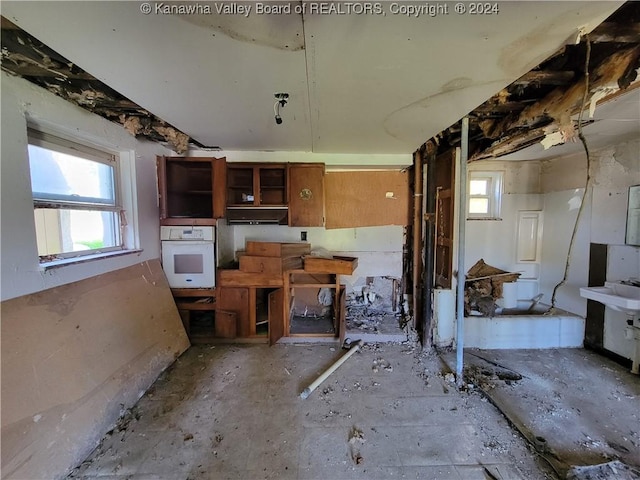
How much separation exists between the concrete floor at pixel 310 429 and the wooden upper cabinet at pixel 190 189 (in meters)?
1.54

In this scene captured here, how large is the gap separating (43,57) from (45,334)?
62.0 inches

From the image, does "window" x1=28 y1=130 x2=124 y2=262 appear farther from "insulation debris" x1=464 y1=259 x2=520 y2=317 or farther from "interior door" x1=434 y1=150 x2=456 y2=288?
"insulation debris" x1=464 y1=259 x2=520 y2=317

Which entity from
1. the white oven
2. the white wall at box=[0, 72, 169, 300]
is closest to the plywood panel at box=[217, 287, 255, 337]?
the white oven

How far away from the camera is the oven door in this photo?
9.62ft

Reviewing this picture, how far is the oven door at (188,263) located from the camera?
115 inches

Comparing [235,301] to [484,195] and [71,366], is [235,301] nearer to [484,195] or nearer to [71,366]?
[71,366]

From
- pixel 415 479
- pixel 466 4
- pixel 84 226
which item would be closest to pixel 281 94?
pixel 466 4

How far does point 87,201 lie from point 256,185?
1549mm

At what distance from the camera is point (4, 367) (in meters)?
1.40

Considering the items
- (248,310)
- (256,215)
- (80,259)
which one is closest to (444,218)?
(256,215)

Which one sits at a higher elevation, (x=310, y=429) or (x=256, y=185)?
(x=256, y=185)

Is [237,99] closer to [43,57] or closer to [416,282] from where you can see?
[43,57]

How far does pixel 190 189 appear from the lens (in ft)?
10.6

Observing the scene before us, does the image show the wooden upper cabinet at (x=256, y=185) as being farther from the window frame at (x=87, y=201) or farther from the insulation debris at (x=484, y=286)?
the insulation debris at (x=484, y=286)
